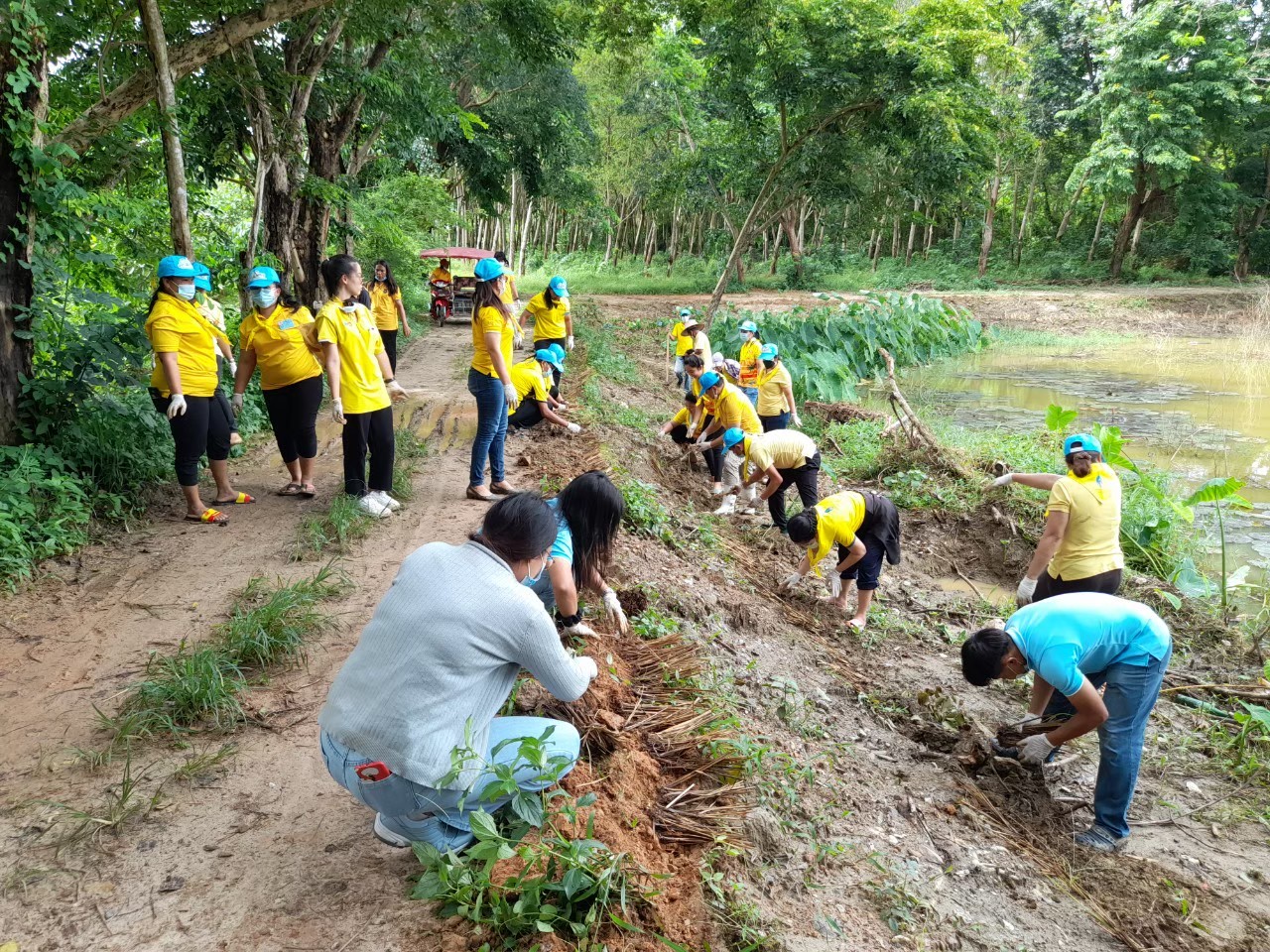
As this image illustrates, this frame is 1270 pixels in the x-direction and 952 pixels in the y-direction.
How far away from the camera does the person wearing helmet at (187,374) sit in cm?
529

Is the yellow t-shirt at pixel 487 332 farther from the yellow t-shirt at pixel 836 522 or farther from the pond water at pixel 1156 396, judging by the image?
the pond water at pixel 1156 396

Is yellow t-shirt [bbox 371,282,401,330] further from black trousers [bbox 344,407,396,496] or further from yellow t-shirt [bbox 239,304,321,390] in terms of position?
black trousers [bbox 344,407,396,496]

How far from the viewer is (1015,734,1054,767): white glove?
4176 mm

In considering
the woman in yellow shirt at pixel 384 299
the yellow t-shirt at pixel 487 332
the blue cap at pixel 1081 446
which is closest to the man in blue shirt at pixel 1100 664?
the blue cap at pixel 1081 446

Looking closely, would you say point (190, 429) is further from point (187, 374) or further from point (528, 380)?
point (528, 380)

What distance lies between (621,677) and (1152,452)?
1077cm

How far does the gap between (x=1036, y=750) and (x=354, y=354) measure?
487cm

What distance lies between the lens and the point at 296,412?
6.02 m

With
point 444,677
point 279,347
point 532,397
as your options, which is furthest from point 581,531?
point 532,397

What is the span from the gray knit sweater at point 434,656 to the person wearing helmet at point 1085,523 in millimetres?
4087

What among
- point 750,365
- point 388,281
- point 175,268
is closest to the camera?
point 175,268

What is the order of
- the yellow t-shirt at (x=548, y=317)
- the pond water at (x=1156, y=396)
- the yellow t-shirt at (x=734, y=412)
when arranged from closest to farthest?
the yellow t-shirt at (x=734, y=412) → the yellow t-shirt at (x=548, y=317) → the pond water at (x=1156, y=396)

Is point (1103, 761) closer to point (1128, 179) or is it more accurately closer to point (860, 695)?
point (860, 695)

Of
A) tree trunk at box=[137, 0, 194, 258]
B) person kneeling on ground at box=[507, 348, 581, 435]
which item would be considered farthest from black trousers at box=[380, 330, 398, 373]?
tree trunk at box=[137, 0, 194, 258]
